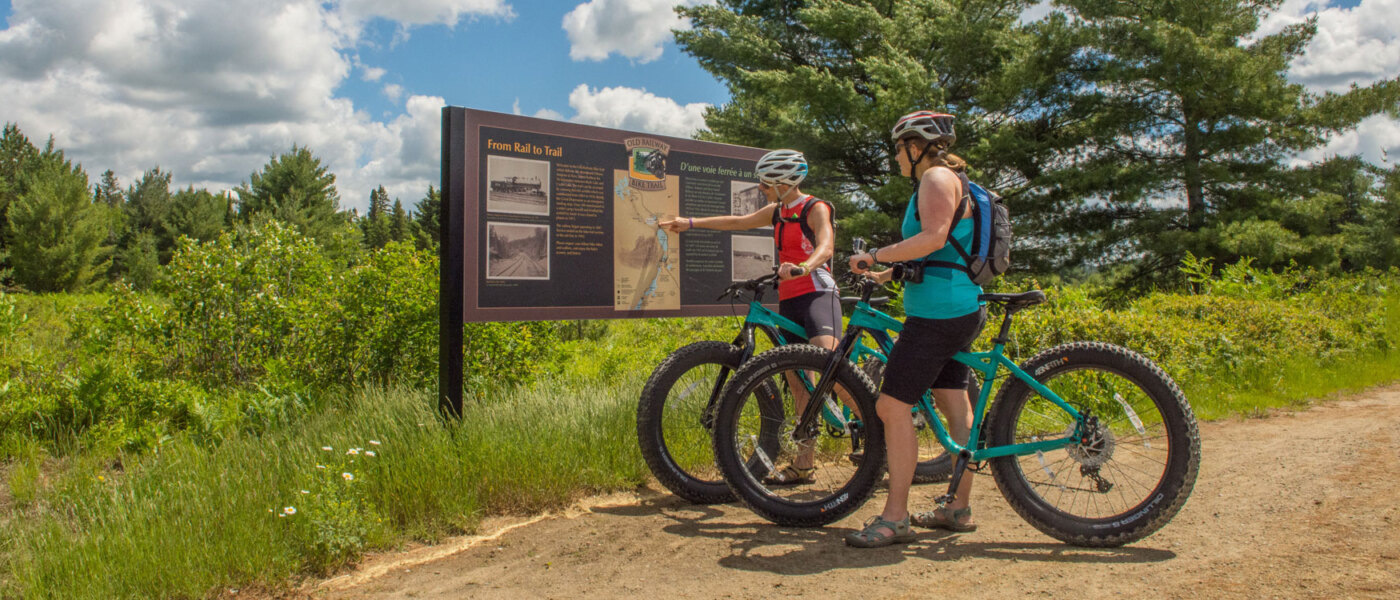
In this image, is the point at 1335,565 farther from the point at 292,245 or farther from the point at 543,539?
the point at 292,245

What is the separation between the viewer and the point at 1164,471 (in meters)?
3.57

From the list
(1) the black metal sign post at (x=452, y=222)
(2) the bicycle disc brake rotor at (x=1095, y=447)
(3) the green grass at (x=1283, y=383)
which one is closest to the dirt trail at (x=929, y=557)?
(2) the bicycle disc brake rotor at (x=1095, y=447)

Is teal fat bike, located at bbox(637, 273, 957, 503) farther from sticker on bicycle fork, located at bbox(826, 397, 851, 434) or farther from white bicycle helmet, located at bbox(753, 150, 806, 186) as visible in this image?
white bicycle helmet, located at bbox(753, 150, 806, 186)

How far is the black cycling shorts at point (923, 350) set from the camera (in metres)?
3.59

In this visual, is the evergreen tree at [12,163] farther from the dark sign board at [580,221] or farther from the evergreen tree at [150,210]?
the dark sign board at [580,221]

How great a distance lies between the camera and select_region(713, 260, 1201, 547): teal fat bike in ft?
11.6

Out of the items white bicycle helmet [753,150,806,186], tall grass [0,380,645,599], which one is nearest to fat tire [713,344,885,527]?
tall grass [0,380,645,599]

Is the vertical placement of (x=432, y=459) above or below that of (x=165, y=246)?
below

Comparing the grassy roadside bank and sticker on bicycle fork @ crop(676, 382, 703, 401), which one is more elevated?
sticker on bicycle fork @ crop(676, 382, 703, 401)

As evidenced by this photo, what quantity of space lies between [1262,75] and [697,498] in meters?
19.6

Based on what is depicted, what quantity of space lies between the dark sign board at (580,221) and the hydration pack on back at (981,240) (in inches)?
98.9

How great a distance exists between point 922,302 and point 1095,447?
3.23ft

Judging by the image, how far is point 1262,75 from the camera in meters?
18.5

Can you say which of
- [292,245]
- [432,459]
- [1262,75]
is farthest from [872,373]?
[1262,75]
